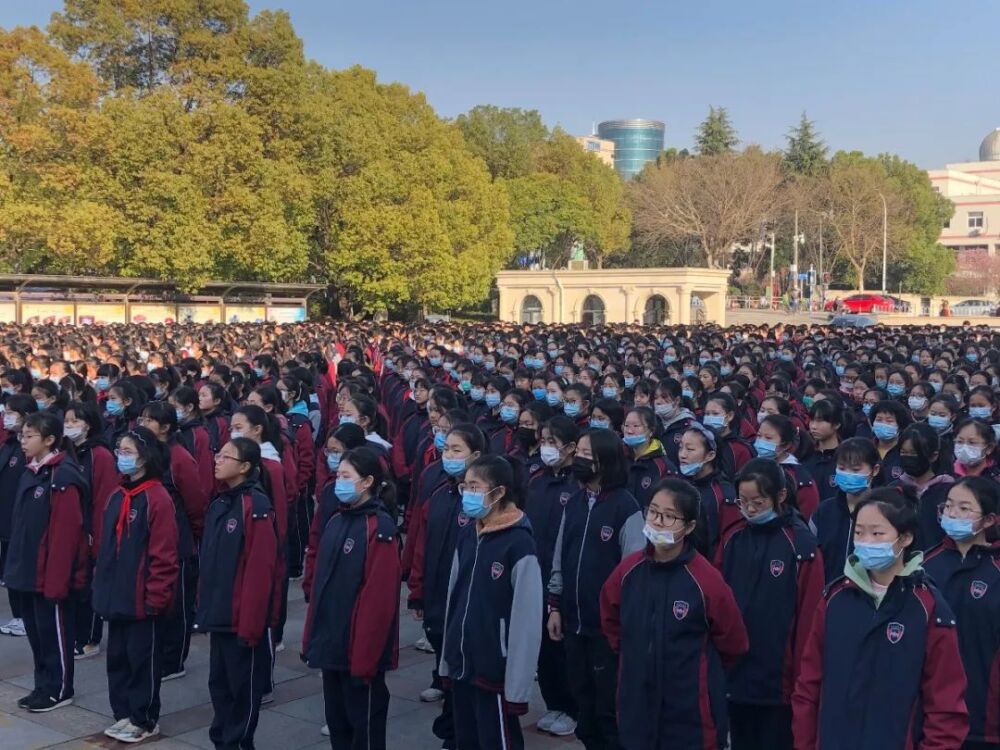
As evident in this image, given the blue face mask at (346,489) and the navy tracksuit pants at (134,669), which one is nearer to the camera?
the blue face mask at (346,489)

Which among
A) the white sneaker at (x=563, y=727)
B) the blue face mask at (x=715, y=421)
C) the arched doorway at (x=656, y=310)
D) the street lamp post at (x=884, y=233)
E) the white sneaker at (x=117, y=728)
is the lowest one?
the white sneaker at (x=563, y=727)

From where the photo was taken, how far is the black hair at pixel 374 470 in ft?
17.1

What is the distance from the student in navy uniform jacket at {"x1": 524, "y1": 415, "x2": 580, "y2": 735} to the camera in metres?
5.88

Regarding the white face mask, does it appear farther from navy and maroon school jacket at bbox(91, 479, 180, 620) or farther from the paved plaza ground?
navy and maroon school jacket at bbox(91, 479, 180, 620)

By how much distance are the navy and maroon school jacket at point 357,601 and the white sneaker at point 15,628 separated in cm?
376

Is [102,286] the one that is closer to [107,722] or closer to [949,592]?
[107,722]

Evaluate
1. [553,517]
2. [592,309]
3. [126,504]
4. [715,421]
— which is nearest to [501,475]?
[553,517]

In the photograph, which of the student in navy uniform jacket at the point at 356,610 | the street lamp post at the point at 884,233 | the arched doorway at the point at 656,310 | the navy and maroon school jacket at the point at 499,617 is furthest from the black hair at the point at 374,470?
the street lamp post at the point at 884,233

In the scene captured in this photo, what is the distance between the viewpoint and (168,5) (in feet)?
126

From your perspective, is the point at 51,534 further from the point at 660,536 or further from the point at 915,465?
the point at 915,465

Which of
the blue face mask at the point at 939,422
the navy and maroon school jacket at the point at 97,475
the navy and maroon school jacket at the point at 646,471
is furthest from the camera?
the blue face mask at the point at 939,422

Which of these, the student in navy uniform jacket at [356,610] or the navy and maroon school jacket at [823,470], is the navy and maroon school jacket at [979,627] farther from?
the navy and maroon school jacket at [823,470]

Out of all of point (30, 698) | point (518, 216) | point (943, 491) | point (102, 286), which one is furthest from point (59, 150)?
point (943, 491)

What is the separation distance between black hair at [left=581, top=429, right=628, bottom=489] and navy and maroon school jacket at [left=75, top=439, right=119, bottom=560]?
3.26m
